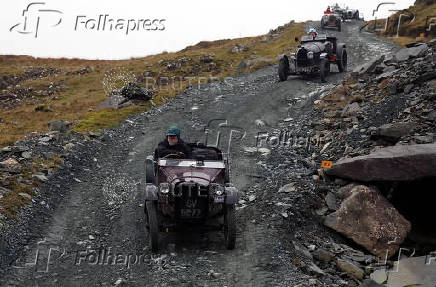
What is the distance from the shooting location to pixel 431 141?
12453 mm

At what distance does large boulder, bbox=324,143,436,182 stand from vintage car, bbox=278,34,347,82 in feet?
42.0

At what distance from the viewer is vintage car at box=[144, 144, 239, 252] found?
30.6ft

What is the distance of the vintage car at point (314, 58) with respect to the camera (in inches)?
955

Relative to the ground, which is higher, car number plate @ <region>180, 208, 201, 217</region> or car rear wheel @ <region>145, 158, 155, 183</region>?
car rear wheel @ <region>145, 158, 155, 183</region>

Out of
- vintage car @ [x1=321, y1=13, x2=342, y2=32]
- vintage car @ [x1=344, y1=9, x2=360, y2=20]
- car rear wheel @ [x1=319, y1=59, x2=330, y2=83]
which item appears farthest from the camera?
vintage car @ [x1=344, y1=9, x2=360, y2=20]

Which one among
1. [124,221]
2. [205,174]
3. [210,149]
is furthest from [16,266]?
[210,149]

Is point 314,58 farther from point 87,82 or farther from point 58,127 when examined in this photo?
point 87,82

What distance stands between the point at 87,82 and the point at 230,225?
34382 mm

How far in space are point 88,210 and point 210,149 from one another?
3.55 meters

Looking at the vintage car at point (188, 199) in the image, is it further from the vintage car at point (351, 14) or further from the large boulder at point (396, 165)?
the vintage car at point (351, 14)

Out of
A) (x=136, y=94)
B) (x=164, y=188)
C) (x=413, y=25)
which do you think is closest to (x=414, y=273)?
(x=164, y=188)

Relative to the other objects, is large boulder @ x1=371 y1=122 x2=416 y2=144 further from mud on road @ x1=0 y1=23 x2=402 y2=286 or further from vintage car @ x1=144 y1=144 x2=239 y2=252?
vintage car @ x1=144 y1=144 x2=239 y2=252

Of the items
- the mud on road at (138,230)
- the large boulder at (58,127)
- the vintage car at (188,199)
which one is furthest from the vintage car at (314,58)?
the vintage car at (188,199)

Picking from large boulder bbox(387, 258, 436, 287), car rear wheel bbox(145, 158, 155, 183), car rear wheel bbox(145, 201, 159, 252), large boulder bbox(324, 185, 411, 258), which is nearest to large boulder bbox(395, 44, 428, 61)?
large boulder bbox(324, 185, 411, 258)
